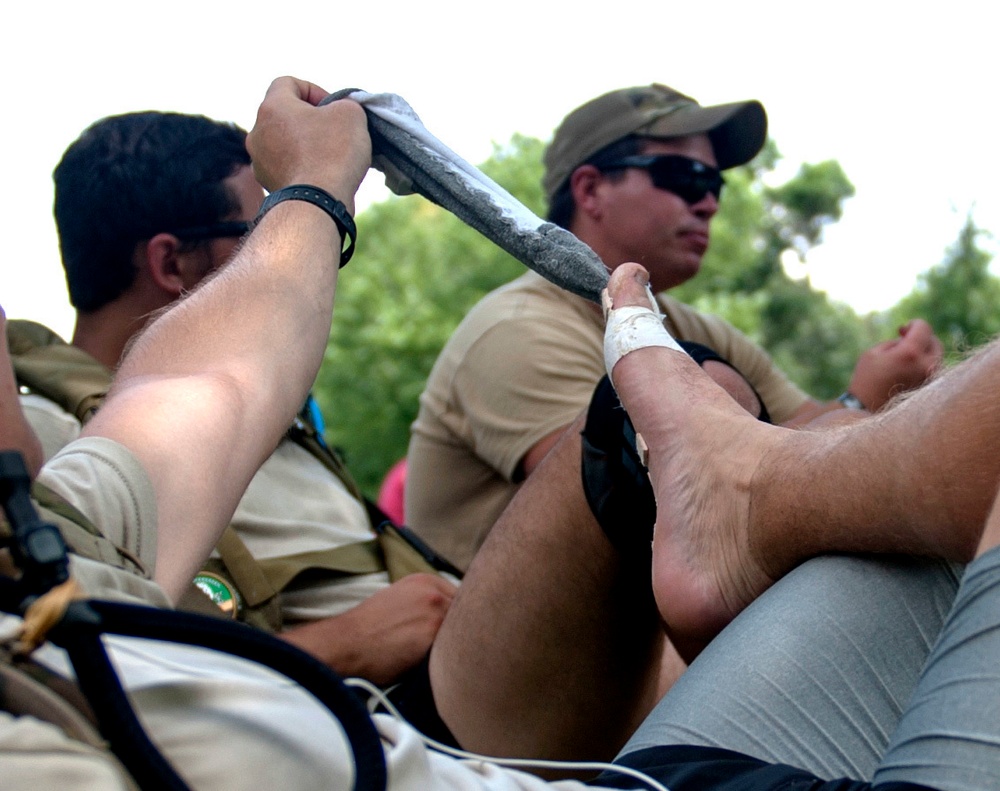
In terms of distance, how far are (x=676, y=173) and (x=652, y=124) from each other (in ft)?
0.54

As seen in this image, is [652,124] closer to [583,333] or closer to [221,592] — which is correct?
[583,333]

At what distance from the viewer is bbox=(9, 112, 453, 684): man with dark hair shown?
2.07m

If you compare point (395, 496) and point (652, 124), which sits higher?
point (652, 124)

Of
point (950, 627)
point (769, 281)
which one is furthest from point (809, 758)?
point (769, 281)

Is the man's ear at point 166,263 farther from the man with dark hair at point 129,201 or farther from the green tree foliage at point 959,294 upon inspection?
the green tree foliage at point 959,294

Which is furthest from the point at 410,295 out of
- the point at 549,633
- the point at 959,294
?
the point at 549,633

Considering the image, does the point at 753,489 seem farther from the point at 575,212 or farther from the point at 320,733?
the point at 575,212

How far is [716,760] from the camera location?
1.10 metres

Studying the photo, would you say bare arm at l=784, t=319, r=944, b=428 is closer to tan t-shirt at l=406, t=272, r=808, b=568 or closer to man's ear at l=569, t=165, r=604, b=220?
tan t-shirt at l=406, t=272, r=808, b=568

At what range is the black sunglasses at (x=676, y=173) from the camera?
356 centimetres

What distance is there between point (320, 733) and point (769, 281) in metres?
22.7

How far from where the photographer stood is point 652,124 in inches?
141

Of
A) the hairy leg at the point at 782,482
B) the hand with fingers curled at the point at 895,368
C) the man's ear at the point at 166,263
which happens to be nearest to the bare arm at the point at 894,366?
the hand with fingers curled at the point at 895,368

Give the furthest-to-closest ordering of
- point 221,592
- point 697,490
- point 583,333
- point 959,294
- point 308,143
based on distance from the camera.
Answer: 1. point 959,294
2. point 583,333
3. point 221,592
4. point 308,143
5. point 697,490
